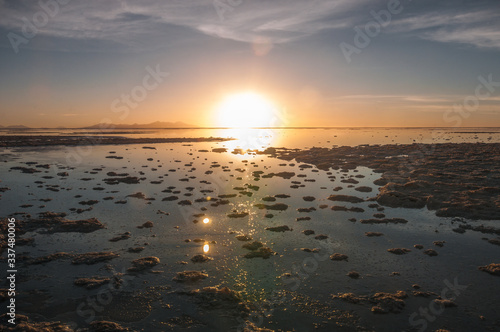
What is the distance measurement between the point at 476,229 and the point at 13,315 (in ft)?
91.9

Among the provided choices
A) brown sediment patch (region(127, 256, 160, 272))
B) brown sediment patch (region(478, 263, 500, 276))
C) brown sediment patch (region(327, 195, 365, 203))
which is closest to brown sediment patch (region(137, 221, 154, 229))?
brown sediment patch (region(127, 256, 160, 272))

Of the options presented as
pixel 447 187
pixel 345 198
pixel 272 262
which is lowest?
pixel 272 262

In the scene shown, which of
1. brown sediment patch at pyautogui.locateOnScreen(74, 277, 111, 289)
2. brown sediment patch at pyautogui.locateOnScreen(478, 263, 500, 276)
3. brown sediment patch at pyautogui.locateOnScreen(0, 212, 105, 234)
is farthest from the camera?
brown sediment patch at pyautogui.locateOnScreen(0, 212, 105, 234)

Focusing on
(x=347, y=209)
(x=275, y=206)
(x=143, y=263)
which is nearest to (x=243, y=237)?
(x=143, y=263)

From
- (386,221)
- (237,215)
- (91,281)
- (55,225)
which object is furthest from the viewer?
(237,215)

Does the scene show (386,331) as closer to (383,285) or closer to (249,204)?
(383,285)

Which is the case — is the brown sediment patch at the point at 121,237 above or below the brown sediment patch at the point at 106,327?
above

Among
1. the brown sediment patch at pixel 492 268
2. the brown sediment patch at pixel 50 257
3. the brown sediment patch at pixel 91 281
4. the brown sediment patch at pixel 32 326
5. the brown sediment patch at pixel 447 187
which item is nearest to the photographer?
the brown sediment patch at pixel 32 326

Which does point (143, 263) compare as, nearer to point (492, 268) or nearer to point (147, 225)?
point (147, 225)

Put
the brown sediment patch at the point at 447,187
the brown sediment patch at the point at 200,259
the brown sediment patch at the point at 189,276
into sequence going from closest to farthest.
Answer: the brown sediment patch at the point at 189,276
the brown sediment patch at the point at 200,259
the brown sediment patch at the point at 447,187

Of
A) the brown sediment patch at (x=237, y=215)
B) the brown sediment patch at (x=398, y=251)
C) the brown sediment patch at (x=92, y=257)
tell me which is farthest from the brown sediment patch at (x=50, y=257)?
the brown sediment patch at (x=398, y=251)

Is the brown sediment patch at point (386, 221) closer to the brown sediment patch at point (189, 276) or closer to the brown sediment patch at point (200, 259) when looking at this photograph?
the brown sediment patch at point (200, 259)

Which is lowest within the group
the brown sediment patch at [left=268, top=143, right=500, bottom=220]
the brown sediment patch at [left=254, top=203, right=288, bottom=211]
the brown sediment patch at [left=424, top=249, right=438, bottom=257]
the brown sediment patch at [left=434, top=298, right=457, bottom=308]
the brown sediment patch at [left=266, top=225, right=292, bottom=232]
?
the brown sediment patch at [left=434, top=298, right=457, bottom=308]

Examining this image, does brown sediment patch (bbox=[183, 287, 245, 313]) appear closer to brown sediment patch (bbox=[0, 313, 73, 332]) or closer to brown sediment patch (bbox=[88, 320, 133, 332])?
brown sediment patch (bbox=[88, 320, 133, 332])
